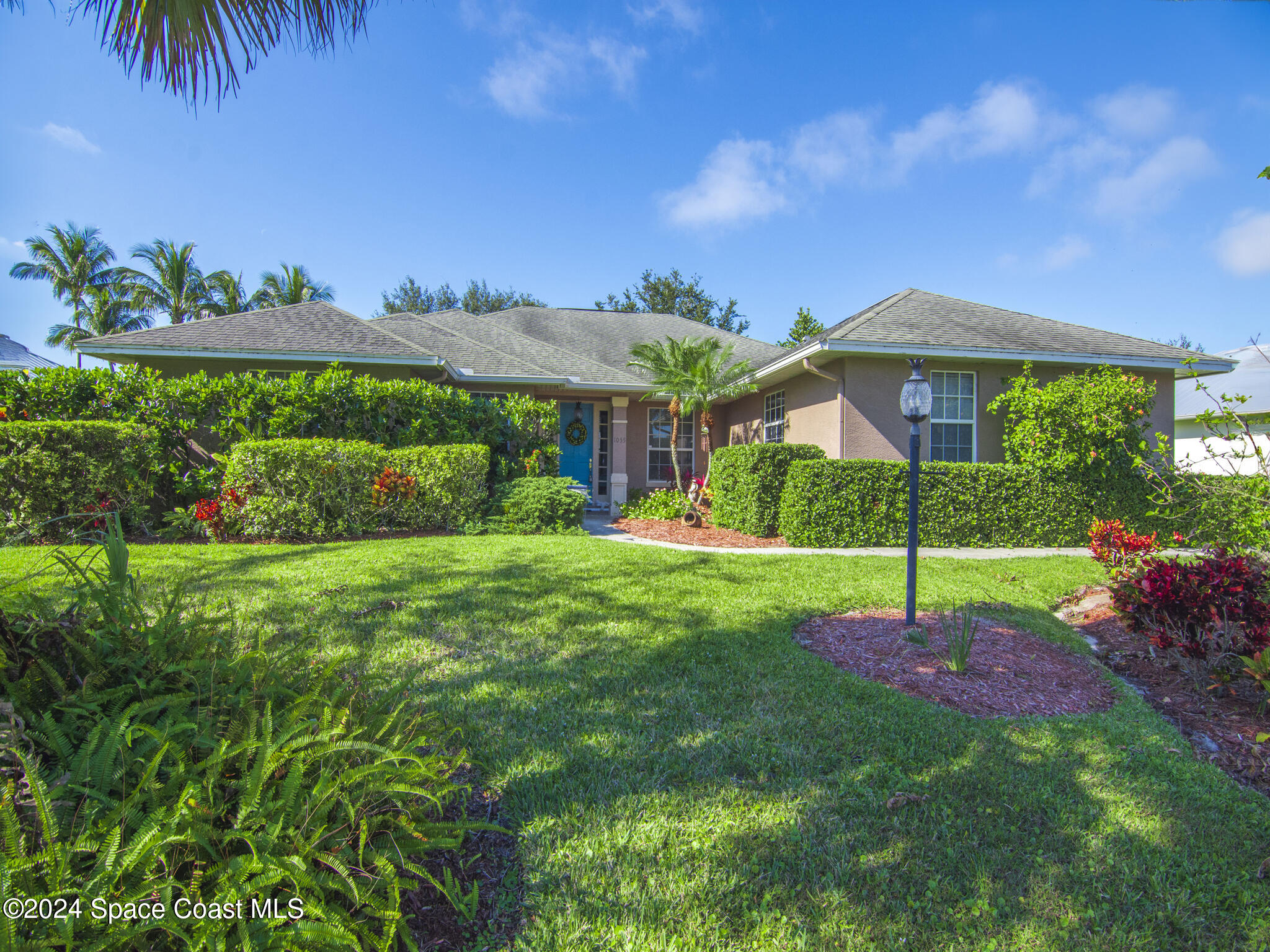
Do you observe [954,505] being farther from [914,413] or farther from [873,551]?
[914,413]

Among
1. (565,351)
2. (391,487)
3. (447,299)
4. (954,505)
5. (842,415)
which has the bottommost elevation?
(954,505)

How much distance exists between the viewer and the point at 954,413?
11281 millimetres

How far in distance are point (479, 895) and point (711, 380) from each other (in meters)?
11.9

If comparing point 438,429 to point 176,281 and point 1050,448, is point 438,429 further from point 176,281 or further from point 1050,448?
point 176,281

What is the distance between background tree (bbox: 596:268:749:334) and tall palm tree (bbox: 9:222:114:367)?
100 ft

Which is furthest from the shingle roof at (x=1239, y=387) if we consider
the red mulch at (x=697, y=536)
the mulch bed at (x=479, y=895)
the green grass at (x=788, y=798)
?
the mulch bed at (x=479, y=895)

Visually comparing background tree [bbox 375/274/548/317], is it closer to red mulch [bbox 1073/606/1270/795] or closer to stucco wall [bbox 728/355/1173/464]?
stucco wall [bbox 728/355/1173/464]

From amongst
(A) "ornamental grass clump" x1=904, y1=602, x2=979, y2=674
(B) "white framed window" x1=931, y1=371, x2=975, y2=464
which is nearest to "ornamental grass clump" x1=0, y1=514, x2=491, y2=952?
(A) "ornamental grass clump" x1=904, y1=602, x2=979, y2=674

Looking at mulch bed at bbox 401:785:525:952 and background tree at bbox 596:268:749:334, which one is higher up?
background tree at bbox 596:268:749:334

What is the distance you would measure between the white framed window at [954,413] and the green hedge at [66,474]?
13.7 m

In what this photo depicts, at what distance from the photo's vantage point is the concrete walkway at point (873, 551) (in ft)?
29.3

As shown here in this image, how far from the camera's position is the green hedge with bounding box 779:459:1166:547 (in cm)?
966

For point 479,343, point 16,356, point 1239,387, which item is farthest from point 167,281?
point 1239,387

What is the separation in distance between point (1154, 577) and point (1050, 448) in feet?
21.7
